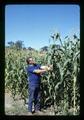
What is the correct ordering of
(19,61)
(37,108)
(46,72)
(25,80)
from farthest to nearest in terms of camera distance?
(19,61) < (25,80) < (46,72) < (37,108)

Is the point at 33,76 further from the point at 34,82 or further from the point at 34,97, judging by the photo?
the point at 34,97

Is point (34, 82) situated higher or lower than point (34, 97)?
higher

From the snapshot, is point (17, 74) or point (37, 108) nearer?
point (37, 108)

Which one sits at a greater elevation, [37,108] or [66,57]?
[66,57]

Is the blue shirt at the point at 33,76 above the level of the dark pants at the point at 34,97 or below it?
above

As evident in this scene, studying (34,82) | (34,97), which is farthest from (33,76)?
(34,97)

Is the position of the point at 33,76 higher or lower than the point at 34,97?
higher

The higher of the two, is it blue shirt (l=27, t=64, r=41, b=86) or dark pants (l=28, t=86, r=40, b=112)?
blue shirt (l=27, t=64, r=41, b=86)

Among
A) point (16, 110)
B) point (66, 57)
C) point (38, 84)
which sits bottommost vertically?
point (16, 110)
